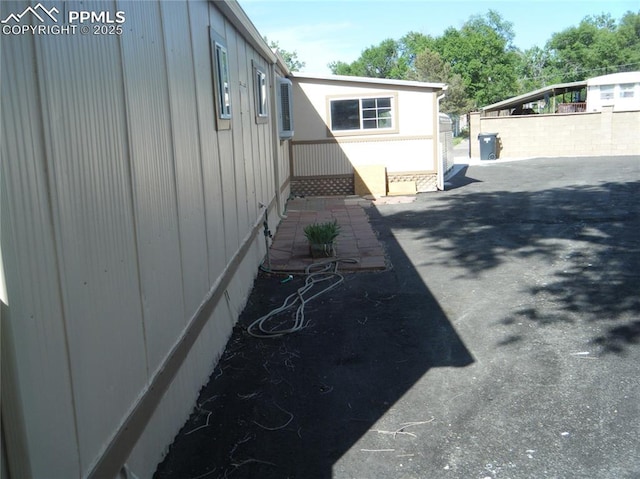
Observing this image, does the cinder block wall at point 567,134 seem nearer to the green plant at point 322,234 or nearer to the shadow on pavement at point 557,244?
the shadow on pavement at point 557,244

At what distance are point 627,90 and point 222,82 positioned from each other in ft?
106

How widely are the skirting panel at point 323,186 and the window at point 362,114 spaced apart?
1.24m

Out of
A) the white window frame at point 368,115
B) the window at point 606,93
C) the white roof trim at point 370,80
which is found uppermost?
the window at point 606,93

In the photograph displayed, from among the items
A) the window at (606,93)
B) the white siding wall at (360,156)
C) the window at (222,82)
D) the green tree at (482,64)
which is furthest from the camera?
the green tree at (482,64)

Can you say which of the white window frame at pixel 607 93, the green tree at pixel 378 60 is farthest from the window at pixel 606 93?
the green tree at pixel 378 60

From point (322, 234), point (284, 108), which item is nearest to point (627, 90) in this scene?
point (284, 108)

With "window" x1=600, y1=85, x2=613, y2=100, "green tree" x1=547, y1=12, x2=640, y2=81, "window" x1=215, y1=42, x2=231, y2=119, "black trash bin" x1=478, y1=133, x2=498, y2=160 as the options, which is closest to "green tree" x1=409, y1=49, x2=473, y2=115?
"window" x1=600, y1=85, x2=613, y2=100

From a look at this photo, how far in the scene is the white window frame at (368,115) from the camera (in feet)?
49.7

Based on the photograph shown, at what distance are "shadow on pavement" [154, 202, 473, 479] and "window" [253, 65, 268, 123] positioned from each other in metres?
3.24

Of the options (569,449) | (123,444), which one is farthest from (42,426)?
(569,449)

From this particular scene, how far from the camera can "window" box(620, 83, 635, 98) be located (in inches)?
1278

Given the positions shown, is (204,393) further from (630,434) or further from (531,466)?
(630,434)

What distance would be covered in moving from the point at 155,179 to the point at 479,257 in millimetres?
5440

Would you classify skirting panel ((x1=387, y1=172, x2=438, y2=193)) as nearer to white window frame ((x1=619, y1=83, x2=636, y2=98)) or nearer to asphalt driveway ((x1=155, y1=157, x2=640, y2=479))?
asphalt driveway ((x1=155, y1=157, x2=640, y2=479))
